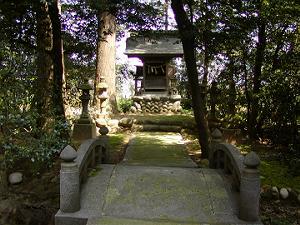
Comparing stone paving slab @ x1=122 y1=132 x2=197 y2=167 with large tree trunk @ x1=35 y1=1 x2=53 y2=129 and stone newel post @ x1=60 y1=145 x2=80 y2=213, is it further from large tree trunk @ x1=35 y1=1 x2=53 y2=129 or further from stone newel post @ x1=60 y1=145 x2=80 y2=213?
stone newel post @ x1=60 y1=145 x2=80 y2=213

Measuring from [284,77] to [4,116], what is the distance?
24.2 ft

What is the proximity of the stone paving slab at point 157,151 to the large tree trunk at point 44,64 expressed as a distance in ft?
7.36

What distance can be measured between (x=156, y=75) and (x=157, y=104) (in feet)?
6.64

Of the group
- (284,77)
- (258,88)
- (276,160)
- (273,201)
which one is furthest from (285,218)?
(258,88)

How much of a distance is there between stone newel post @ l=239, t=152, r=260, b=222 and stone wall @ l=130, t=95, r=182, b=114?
44.3 feet

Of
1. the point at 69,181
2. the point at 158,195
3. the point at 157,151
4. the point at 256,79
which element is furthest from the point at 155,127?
the point at 69,181

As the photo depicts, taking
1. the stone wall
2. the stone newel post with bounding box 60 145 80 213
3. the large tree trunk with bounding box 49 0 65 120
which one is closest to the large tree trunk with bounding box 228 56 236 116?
the large tree trunk with bounding box 49 0 65 120

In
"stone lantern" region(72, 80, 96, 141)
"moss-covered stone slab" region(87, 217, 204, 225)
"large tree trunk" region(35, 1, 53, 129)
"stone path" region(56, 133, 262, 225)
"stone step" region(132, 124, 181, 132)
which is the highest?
"large tree trunk" region(35, 1, 53, 129)

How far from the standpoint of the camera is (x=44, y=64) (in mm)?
8055

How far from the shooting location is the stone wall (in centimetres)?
1864

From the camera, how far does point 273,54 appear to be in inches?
422

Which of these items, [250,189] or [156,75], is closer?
[250,189]

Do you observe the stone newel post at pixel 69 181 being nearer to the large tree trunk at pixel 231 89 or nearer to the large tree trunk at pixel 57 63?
the large tree trunk at pixel 57 63

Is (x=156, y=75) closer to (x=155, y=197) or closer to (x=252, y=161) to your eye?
(x=155, y=197)
